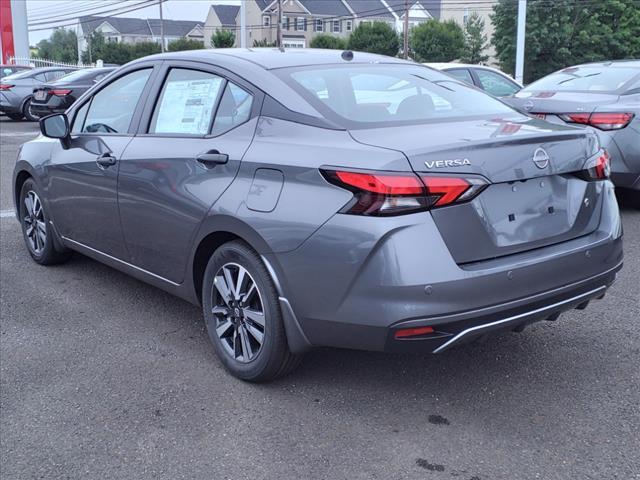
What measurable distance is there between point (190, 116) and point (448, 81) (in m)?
1.49

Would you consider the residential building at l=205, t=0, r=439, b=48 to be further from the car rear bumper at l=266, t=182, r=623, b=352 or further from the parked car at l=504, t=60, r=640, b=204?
the car rear bumper at l=266, t=182, r=623, b=352

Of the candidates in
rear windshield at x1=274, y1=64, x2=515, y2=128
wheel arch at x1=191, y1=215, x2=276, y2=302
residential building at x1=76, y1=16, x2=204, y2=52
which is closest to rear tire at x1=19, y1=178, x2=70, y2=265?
wheel arch at x1=191, y1=215, x2=276, y2=302

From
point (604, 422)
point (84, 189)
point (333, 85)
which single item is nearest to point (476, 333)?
point (604, 422)

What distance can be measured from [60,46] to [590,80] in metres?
101

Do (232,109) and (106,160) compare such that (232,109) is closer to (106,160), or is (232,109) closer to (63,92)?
(106,160)

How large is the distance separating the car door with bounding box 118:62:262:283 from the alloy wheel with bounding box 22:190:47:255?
1585mm

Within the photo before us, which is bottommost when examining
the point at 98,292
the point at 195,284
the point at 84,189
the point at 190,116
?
the point at 98,292

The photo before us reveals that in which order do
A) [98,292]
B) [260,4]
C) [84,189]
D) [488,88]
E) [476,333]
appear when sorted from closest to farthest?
[476,333] → [84,189] → [98,292] → [488,88] → [260,4]

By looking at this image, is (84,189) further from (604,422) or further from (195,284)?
(604,422)

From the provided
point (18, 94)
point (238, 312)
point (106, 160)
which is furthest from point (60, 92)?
point (238, 312)

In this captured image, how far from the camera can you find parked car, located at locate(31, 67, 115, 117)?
16922 mm

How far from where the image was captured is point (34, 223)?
5746 mm

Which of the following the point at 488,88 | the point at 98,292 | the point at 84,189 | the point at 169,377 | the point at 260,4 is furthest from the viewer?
the point at 260,4

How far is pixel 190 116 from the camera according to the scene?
401 cm
